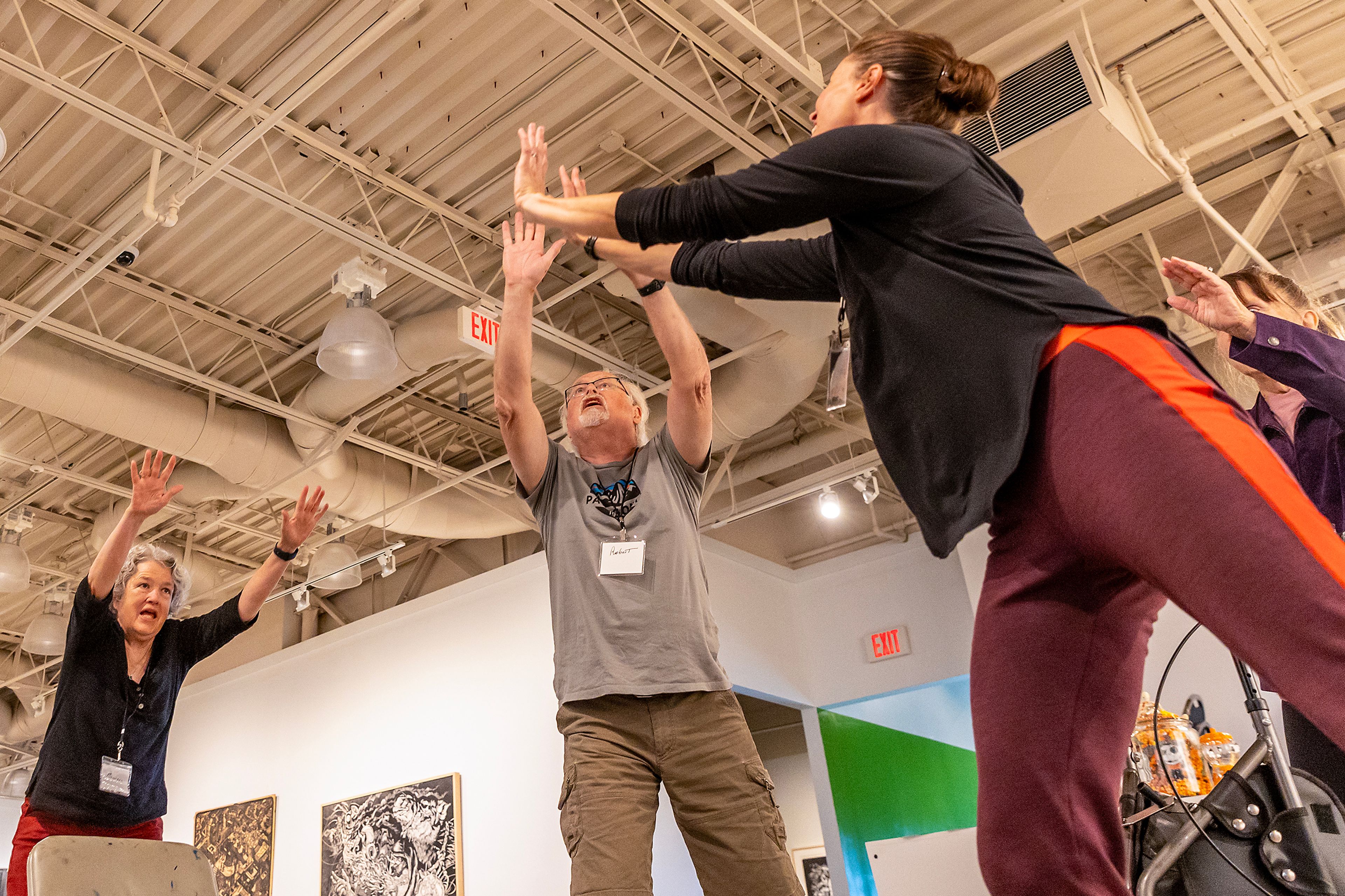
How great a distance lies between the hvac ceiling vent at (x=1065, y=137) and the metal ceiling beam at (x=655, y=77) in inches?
40.0

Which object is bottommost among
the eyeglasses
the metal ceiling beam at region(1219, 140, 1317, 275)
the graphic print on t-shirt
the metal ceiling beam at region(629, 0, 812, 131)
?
the graphic print on t-shirt

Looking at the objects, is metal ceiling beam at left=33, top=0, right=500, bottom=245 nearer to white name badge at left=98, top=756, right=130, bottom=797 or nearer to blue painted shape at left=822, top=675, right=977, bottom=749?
white name badge at left=98, top=756, right=130, bottom=797

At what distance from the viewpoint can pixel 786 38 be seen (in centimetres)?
495

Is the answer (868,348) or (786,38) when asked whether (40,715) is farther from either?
(868,348)

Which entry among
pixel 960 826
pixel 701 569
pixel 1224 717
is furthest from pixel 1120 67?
pixel 960 826

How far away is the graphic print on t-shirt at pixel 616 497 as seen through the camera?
234 centimetres

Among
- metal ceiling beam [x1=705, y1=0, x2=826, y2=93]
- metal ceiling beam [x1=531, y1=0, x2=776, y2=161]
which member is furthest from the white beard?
metal ceiling beam [x1=705, y1=0, x2=826, y2=93]

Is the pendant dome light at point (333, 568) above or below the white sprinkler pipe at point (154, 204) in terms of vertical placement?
below

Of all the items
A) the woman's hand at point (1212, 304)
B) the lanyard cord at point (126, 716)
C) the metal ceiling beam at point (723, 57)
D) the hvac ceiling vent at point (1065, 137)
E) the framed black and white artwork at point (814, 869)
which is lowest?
the framed black and white artwork at point (814, 869)

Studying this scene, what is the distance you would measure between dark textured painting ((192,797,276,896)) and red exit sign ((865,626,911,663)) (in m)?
4.54

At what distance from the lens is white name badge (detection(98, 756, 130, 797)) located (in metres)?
2.53

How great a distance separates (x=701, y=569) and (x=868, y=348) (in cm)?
118

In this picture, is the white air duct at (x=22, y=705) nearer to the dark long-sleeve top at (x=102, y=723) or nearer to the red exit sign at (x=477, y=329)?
the red exit sign at (x=477, y=329)

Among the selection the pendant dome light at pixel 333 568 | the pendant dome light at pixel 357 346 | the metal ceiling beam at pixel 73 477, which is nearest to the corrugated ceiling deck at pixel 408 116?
the pendant dome light at pixel 357 346
